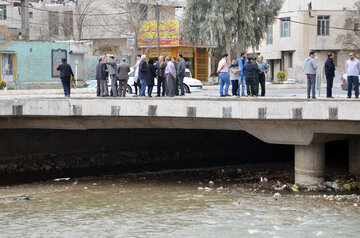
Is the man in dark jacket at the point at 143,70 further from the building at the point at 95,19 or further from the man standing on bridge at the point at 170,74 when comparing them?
the building at the point at 95,19

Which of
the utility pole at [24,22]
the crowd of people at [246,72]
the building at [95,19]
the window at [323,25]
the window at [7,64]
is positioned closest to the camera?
the crowd of people at [246,72]

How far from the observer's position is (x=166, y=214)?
15883 mm

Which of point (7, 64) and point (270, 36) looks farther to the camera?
point (270, 36)

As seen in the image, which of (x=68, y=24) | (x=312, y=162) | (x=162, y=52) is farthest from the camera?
(x=68, y=24)

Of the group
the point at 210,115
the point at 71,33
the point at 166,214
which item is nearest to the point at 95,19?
the point at 71,33

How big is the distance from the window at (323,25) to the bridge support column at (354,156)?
3533 cm

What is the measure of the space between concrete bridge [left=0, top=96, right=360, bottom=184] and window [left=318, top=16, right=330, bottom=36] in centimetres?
3533

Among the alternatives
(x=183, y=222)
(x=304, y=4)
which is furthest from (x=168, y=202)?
(x=304, y=4)

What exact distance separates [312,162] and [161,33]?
32.9m

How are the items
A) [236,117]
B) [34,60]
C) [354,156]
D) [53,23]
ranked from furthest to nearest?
[53,23] < [34,60] < [354,156] < [236,117]

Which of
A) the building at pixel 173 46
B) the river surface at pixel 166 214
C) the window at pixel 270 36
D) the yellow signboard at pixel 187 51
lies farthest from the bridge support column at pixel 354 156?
the window at pixel 270 36

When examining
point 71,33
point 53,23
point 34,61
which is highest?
point 53,23

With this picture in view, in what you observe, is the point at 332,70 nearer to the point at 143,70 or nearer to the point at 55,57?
the point at 143,70

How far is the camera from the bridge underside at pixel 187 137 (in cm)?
1856
